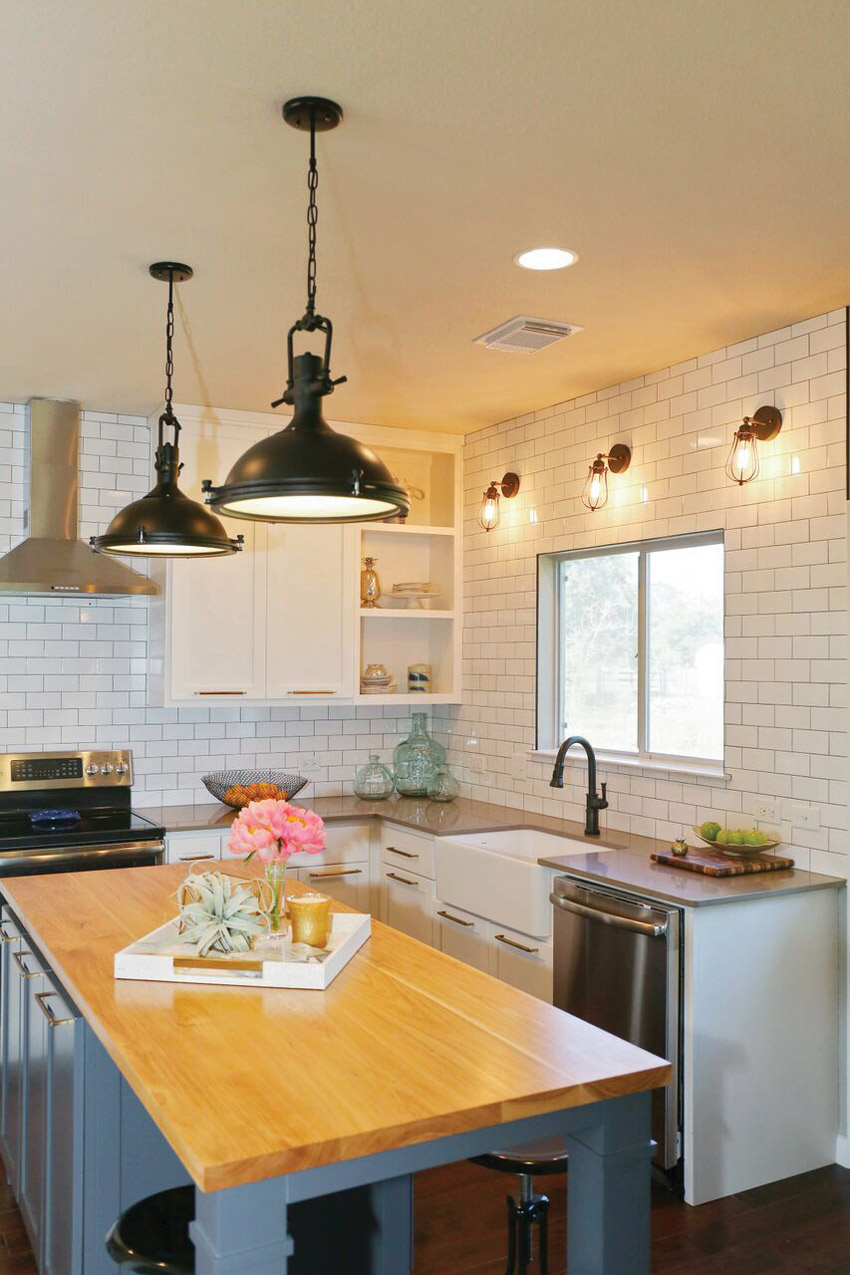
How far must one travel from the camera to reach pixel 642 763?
4375 mm

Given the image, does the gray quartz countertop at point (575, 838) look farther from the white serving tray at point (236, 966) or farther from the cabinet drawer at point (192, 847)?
the white serving tray at point (236, 966)

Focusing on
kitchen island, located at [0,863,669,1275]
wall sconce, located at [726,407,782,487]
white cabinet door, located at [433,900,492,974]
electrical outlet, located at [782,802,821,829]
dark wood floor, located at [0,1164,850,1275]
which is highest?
wall sconce, located at [726,407,782,487]

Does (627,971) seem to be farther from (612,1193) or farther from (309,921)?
(612,1193)

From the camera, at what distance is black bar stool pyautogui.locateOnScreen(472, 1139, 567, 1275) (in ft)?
6.66

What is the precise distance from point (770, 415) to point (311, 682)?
8.21 ft

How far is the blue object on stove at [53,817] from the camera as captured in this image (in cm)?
463

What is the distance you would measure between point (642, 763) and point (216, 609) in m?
2.06

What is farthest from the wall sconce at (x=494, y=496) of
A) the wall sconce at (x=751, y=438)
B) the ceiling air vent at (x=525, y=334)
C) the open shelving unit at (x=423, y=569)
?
the wall sconce at (x=751, y=438)

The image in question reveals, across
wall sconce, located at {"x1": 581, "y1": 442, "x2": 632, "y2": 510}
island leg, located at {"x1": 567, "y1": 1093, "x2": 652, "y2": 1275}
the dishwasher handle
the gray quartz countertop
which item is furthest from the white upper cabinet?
island leg, located at {"x1": 567, "y1": 1093, "x2": 652, "y2": 1275}

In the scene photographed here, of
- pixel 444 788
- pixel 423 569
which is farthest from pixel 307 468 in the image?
pixel 423 569

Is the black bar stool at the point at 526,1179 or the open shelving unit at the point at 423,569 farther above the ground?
the open shelving unit at the point at 423,569

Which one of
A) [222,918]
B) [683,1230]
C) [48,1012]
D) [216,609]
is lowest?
[683,1230]

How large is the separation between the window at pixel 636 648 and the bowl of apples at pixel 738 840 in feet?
1.48

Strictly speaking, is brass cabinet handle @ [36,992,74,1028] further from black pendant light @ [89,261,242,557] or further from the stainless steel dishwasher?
the stainless steel dishwasher
